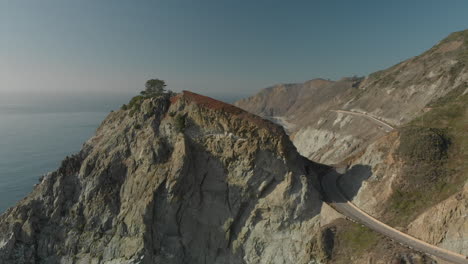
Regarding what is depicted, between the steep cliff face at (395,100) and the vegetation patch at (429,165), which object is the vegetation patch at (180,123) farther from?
the steep cliff face at (395,100)

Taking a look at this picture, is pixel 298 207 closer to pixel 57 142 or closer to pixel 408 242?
pixel 408 242

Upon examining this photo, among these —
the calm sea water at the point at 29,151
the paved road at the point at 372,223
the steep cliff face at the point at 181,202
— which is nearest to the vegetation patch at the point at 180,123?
the steep cliff face at the point at 181,202

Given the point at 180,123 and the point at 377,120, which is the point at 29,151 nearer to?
the point at 180,123

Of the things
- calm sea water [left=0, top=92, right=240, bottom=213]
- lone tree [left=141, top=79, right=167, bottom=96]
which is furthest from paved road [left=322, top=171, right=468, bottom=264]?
calm sea water [left=0, top=92, right=240, bottom=213]

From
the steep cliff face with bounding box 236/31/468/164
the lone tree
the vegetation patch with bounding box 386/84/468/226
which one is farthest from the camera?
the steep cliff face with bounding box 236/31/468/164

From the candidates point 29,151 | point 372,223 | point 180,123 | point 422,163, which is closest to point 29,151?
point 29,151

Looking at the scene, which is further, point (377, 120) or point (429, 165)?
point (377, 120)

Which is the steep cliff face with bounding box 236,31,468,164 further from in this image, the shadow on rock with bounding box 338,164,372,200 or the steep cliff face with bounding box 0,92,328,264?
the steep cliff face with bounding box 0,92,328,264

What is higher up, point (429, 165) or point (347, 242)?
point (429, 165)
